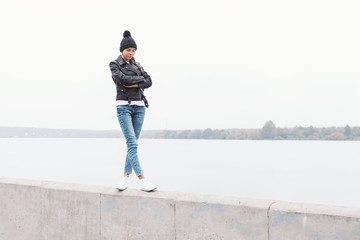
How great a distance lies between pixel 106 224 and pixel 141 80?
1666mm

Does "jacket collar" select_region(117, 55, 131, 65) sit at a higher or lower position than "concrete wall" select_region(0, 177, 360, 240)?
higher

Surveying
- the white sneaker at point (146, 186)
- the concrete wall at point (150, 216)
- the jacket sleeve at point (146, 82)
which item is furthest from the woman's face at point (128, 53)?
the concrete wall at point (150, 216)

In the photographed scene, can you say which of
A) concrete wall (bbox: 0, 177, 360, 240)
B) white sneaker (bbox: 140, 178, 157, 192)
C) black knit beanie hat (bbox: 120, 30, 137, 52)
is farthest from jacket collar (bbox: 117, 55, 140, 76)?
concrete wall (bbox: 0, 177, 360, 240)

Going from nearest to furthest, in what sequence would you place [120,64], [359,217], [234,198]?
[359,217] < [234,198] < [120,64]

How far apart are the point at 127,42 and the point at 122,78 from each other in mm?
430

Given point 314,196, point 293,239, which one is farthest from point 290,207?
point 314,196

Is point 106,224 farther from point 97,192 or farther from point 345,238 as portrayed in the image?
point 345,238

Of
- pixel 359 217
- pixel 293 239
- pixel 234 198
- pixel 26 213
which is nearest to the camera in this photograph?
pixel 359 217

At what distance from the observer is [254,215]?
3701 millimetres

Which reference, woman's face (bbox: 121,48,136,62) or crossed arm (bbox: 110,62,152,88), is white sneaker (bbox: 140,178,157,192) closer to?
crossed arm (bbox: 110,62,152,88)

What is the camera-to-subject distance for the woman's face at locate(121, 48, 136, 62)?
4.78 metres

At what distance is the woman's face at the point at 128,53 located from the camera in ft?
15.7

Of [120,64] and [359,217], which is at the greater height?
[120,64]

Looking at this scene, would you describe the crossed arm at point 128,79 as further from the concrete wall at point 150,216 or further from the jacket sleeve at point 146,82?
the concrete wall at point 150,216
